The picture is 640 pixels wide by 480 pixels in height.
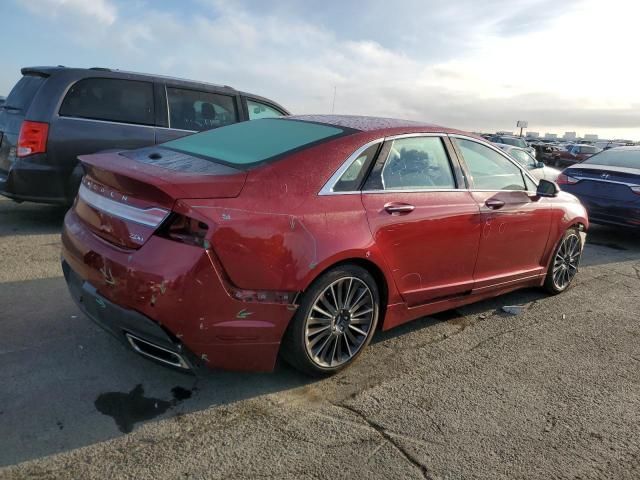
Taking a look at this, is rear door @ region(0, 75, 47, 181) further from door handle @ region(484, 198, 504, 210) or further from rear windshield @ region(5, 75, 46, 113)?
door handle @ region(484, 198, 504, 210)

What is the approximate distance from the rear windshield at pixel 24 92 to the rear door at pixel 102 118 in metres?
0.41

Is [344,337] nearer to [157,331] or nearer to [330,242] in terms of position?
[330,242]

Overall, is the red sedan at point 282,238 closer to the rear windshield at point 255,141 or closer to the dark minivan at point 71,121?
the rear windshield at point 255,141

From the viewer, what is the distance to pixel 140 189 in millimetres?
2676

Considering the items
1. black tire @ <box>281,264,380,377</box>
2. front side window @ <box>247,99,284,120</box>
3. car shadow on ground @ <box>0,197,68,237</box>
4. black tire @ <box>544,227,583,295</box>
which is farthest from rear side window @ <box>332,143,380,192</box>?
front side window @ <box>247,99,284,120</box>

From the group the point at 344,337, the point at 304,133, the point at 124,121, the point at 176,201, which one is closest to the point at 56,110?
the point at 124,121

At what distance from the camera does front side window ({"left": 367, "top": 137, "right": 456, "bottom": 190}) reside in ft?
11.3

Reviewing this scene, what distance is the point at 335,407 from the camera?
2930mm

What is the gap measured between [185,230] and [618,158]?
842cm

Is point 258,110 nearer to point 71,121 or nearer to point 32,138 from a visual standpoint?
point 71,121

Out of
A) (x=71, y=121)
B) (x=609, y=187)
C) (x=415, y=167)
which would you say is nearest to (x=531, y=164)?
(x=609, y=187)

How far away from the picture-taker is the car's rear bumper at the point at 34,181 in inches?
222

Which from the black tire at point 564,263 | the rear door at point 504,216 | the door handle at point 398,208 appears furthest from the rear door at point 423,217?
the black tire at point 564,263

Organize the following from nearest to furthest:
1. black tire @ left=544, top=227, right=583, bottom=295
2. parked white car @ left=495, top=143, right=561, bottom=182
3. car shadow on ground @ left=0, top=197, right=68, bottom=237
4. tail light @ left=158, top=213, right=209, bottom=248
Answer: tail light @ left=158, top=213, right=209, bottom=248 → black tire @ left=544, top=227, right=583, bottom=295 → car shadow on ground @ left=0, top=197, right=68, bottom=237 → parked white car @ left=495, top=143, right=561, bottom=182
